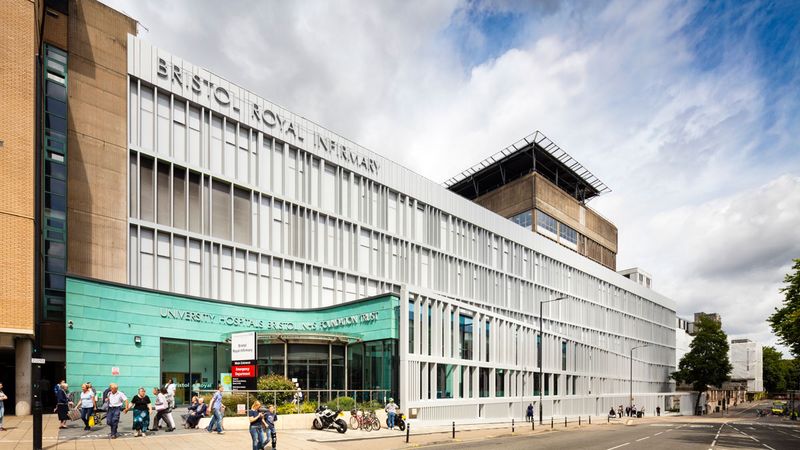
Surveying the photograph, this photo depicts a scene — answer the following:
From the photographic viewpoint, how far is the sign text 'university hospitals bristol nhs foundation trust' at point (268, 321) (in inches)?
1363

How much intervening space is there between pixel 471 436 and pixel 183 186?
23.1m

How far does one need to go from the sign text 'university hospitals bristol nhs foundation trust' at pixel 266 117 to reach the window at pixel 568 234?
43884 mm

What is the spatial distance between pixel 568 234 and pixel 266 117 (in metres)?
58.7

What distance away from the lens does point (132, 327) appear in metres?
31.9

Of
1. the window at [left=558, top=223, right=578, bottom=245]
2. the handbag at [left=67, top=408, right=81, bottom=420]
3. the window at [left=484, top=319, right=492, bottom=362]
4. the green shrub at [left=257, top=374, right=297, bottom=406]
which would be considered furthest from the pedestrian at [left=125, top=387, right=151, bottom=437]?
the window at [left=558, top=223, right=578, bottom=245]

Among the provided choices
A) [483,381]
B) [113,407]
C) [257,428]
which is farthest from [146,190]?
[483,381]

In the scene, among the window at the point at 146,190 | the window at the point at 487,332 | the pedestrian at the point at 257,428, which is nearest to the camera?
the pedestrian at the point at 257,428

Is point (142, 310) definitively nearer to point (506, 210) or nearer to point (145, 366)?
point (145, 366)

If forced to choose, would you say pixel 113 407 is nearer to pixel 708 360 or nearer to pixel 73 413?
pixel 73 413

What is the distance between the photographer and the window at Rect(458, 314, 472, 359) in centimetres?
4191

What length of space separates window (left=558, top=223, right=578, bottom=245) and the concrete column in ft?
233

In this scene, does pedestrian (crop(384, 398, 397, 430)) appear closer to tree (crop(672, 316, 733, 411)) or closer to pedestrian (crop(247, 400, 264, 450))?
pedestrian (crop(247, 400, 264, 450))

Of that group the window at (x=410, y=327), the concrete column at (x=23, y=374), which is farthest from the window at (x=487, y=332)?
the concrete column at (x=23, y=374)

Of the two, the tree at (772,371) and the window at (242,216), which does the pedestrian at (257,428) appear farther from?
the tree at (772,371)
